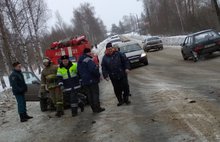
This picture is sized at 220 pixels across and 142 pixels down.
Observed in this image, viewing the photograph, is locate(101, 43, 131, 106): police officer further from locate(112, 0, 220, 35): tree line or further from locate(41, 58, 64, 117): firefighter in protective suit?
locate(112, 0, 220, 35): tree line

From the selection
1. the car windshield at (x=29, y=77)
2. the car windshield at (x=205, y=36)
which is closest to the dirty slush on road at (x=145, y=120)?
the car windshield at (x=29, y=77)

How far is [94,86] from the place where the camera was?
12703 mm

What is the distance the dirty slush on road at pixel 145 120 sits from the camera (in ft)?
28.2

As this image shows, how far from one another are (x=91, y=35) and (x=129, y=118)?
11348 centimetres

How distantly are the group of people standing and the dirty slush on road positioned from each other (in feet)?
1.20

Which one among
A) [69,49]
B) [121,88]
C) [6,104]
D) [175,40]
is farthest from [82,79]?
[175,40]

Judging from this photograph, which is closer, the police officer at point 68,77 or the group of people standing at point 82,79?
the group of people standing at point 82,79

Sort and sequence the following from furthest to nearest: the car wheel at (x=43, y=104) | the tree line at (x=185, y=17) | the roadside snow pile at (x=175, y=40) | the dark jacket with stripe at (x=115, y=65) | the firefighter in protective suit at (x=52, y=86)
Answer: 1. the tree line at (x=185, y=17)
2. the roadside snow pile at (x=175, y=40)
3. the car wheel at (x=43, y=104)
4. the firefighter in protective suit at (x=52, y=86)
5. the dark jacket with stripe at (x=115, y=65)

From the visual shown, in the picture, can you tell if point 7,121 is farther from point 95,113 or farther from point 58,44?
point 58,44

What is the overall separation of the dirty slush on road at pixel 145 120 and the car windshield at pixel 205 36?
30.2 feet

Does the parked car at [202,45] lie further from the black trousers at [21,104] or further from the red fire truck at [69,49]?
the black trousers at [21,104]

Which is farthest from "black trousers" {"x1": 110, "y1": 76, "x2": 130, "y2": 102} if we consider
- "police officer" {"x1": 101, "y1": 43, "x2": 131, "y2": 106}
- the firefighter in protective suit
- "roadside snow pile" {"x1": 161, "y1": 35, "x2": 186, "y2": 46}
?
"roadside snow pile" {"x1": 161, "y1": 35, "x2": 186, "y2": 46}

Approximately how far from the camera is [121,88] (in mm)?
13305

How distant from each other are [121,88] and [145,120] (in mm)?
3190
